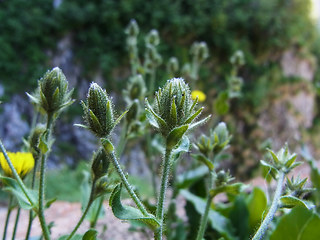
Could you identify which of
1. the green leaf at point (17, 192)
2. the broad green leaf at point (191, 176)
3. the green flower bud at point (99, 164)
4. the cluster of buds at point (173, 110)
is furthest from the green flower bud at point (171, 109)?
the broad green leaf at point (191, 176)

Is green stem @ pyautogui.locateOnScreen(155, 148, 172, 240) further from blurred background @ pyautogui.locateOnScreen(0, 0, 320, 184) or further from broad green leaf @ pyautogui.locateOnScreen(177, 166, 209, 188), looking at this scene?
blurred background @ pyautogui.locateOnScreen(0, 0, 320, 184)

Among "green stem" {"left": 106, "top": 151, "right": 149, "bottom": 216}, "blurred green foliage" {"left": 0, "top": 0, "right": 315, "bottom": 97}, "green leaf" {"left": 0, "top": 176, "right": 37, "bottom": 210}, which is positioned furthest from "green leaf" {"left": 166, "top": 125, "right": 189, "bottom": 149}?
"blurred green foliage" {"left": 0, "top": 0, "right": 315, "bottom": 97}

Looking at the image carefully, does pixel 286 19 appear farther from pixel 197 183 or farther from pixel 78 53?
pixel 197 183

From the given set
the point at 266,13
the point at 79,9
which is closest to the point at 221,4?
the point at 266,13

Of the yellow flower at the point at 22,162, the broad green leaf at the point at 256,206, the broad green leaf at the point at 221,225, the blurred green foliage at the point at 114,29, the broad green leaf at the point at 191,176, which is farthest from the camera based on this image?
the blurred green foliage at the point at 114,29

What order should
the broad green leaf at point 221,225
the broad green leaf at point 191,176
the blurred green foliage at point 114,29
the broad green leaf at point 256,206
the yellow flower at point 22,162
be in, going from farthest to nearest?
the blurred green foliage at point 114,29 → the broad green leaf at point 191,176 → the broad green leaf at point 256,206 → the broad green leaf at point 221,225 → the yellow flower at point 22,162

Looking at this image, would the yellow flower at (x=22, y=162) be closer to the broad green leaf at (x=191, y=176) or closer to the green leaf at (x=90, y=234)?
the green leaf at (x=90, y=234)
